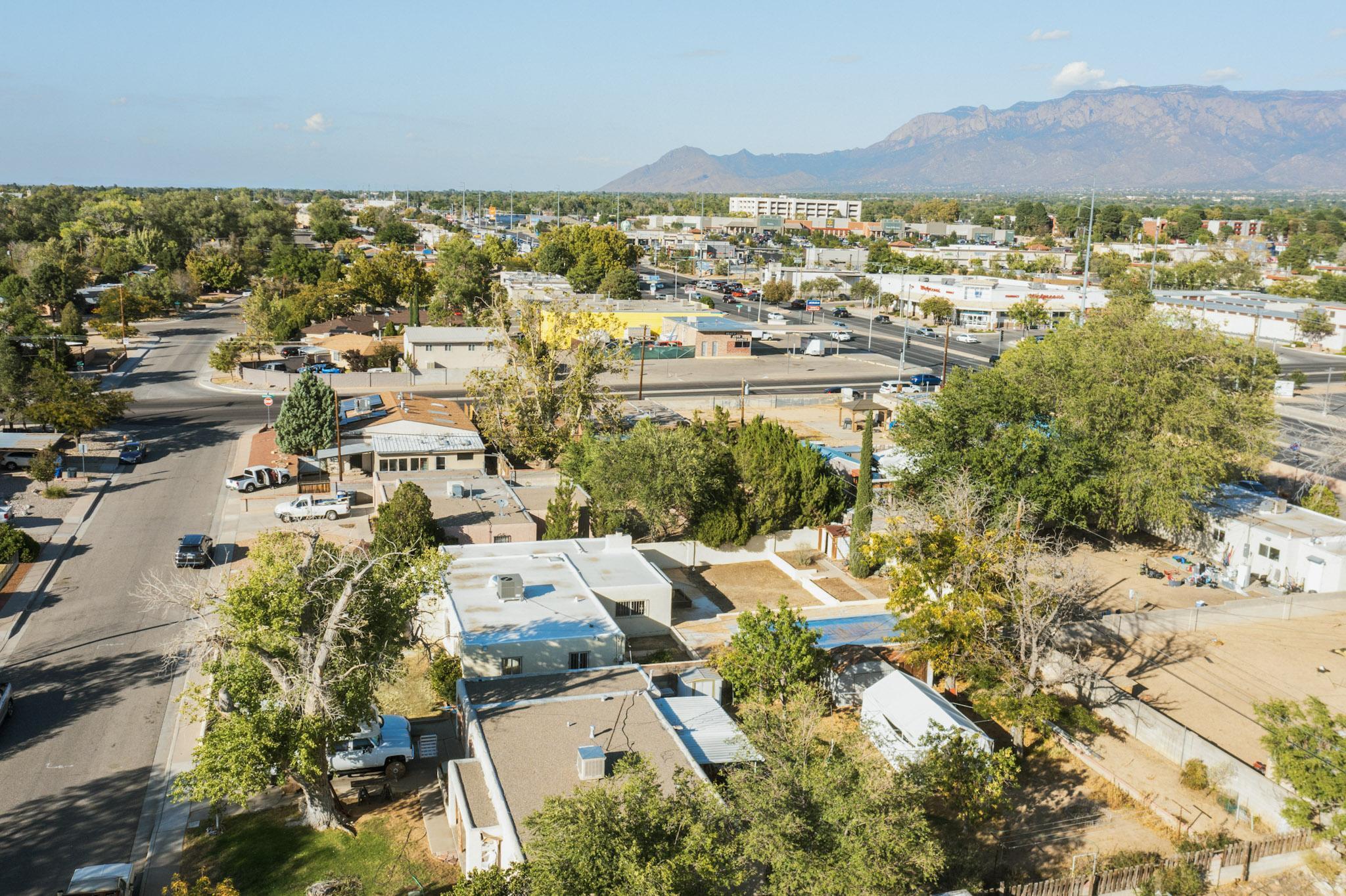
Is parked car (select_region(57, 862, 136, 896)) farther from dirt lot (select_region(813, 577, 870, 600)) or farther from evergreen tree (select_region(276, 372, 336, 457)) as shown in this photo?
evergreen tree (select_region(276, 372, 336, 457))

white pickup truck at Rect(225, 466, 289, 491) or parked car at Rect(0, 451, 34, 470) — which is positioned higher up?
parked car at Rect(0, 451, 34, 470)

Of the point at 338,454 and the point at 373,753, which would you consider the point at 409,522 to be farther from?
the point at 338,454

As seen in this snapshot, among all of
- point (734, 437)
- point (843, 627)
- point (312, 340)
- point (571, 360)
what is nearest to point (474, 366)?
point (571, 360)

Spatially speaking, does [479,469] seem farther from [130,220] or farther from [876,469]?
[130,220]

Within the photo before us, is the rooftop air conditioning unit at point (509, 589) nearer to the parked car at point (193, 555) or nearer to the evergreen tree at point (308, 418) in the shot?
the parked car at point (193, 555)

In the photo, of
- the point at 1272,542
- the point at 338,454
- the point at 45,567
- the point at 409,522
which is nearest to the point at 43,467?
the point at 45,567

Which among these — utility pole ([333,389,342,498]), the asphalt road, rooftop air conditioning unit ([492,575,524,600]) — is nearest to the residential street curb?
the asphalt road
